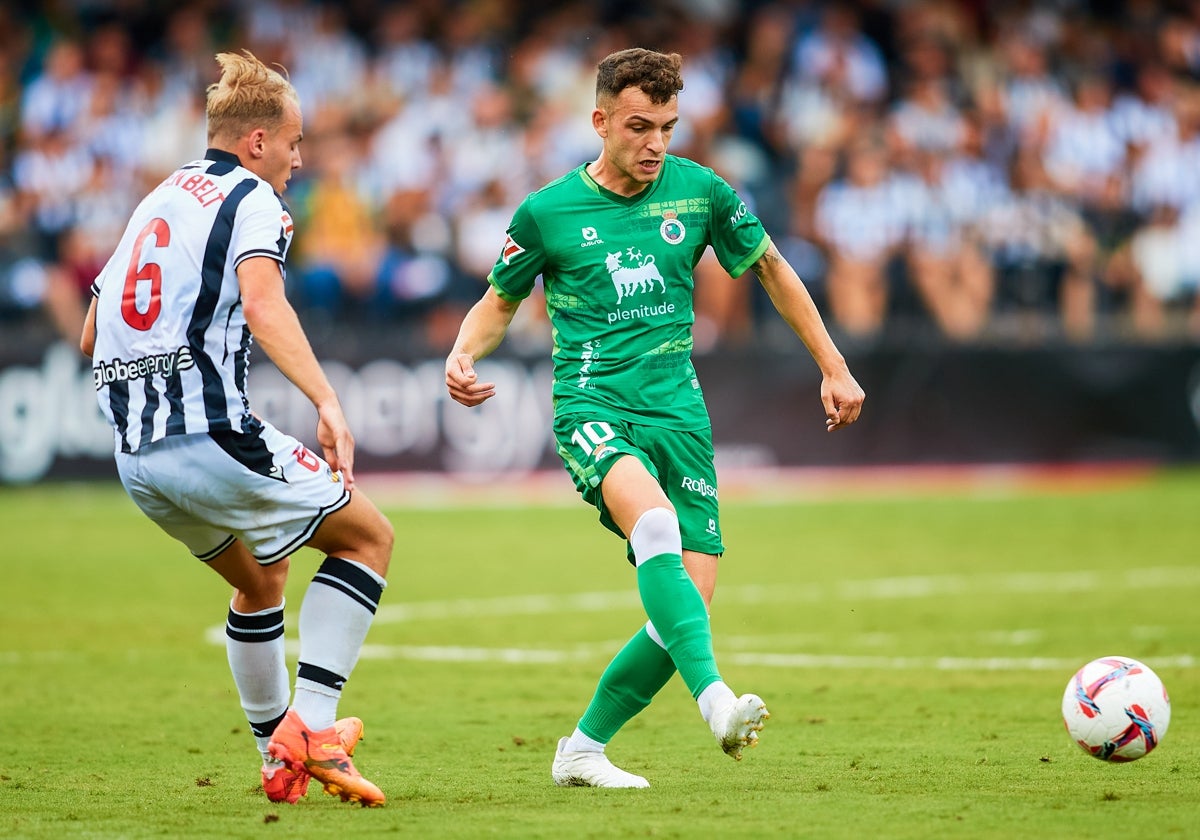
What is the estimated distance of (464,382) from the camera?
614 cm

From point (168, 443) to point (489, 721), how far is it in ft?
8.37

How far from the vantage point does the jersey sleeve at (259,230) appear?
562cm

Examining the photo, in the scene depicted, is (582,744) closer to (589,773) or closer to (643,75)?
(589,773)

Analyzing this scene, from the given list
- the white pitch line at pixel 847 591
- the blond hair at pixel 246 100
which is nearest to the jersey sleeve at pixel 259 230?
the blond hair at pixel 246 100

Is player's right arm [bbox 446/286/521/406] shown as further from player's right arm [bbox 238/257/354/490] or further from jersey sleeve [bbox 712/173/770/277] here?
jersey sleeve [bbox 712/173/770/277]

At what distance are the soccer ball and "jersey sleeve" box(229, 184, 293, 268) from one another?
3065 mm

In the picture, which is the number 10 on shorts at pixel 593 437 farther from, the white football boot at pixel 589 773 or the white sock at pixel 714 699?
the white football boot at pixel 589 773

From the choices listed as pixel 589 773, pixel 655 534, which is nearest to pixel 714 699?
pixel 655 534

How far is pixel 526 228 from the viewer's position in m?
6.43

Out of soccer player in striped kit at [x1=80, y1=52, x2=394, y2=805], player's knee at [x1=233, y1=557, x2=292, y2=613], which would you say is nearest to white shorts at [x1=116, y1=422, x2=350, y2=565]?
soccer player in striped kit at [x1=80, y1=52, x2=394, y2=805]

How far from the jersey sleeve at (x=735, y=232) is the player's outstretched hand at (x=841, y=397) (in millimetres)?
518

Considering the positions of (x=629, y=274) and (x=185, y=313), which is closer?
(x=185, y=313)

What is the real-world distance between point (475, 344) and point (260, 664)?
1.36m

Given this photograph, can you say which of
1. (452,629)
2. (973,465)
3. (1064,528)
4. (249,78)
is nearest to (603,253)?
(249,78)
